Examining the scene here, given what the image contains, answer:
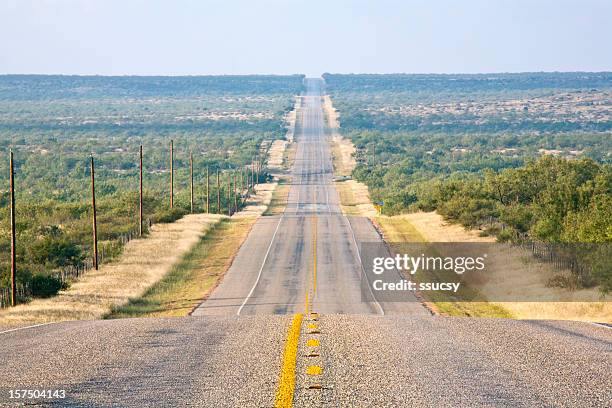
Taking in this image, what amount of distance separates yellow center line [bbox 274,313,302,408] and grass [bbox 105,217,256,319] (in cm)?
1639

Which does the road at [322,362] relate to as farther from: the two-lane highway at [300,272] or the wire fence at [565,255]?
the wire fence at [565,255]

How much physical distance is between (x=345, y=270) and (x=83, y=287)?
41.5 feet

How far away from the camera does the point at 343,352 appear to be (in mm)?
13047

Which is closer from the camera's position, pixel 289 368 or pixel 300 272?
pixel 289 368

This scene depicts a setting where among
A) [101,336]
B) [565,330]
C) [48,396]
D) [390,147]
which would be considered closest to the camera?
[48,396]

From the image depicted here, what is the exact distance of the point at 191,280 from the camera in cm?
4047

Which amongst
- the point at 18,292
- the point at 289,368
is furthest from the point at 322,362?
the point at 18,292

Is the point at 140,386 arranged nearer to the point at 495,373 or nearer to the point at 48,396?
the point at 48,396

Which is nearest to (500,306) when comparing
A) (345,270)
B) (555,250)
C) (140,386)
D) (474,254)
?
(555,250)

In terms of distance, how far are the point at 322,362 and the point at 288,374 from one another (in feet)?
3.03

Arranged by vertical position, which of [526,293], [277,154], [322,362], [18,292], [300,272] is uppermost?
[322,362]

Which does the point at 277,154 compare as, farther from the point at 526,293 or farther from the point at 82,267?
the point at 526,293

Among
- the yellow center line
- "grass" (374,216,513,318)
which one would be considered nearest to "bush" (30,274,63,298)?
"grass" (374,216,513,318)

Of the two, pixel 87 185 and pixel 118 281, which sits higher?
pixel 118 281
